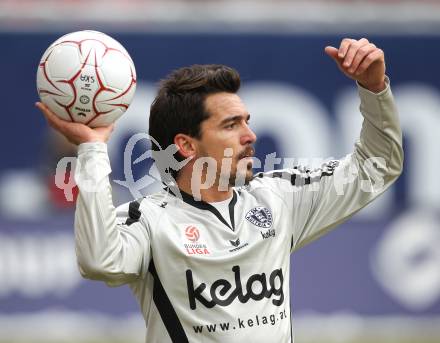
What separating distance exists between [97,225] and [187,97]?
847 mm

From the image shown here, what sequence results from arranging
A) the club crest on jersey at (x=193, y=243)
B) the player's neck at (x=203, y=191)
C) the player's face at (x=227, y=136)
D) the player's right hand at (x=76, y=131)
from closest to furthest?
the player's right hand at (x=76, y=131), the club crest on jersey at (x=193, y=243), the player's face at (x=227, y=136), the player's neck at (x=203, y=191)

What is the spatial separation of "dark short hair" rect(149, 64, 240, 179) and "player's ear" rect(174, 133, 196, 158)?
2 cm

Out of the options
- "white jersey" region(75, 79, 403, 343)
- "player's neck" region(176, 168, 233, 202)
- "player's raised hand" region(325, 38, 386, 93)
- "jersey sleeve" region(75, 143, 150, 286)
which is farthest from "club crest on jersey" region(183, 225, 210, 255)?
"player's raised hand" region(325, 38, 386, 93)

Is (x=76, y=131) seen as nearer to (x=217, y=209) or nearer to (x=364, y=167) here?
(x=217, y=209)

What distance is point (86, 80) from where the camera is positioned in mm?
4461

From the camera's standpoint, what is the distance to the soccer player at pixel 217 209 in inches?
168

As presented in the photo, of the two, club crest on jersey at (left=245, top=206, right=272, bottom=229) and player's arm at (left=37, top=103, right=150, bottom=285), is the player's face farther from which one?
player's arm at (left=37, top=103, right=150, bottom=285)

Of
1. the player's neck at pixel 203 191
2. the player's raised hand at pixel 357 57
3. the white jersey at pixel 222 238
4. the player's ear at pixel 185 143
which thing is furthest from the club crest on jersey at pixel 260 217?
the player's raised hand at pixel 357 57

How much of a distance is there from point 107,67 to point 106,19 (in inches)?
238

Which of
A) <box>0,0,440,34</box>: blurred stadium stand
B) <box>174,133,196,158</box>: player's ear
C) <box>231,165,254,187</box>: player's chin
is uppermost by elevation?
<box>0,0,440,34</box>: blurred stadium stand

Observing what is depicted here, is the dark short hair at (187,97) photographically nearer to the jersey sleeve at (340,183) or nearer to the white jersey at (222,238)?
the white jersey at (222,238)

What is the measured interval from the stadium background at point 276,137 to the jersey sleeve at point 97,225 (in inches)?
220

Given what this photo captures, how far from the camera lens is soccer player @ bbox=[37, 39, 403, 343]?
4.28 metres

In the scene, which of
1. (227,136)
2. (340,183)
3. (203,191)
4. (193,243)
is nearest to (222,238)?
(193,243)
